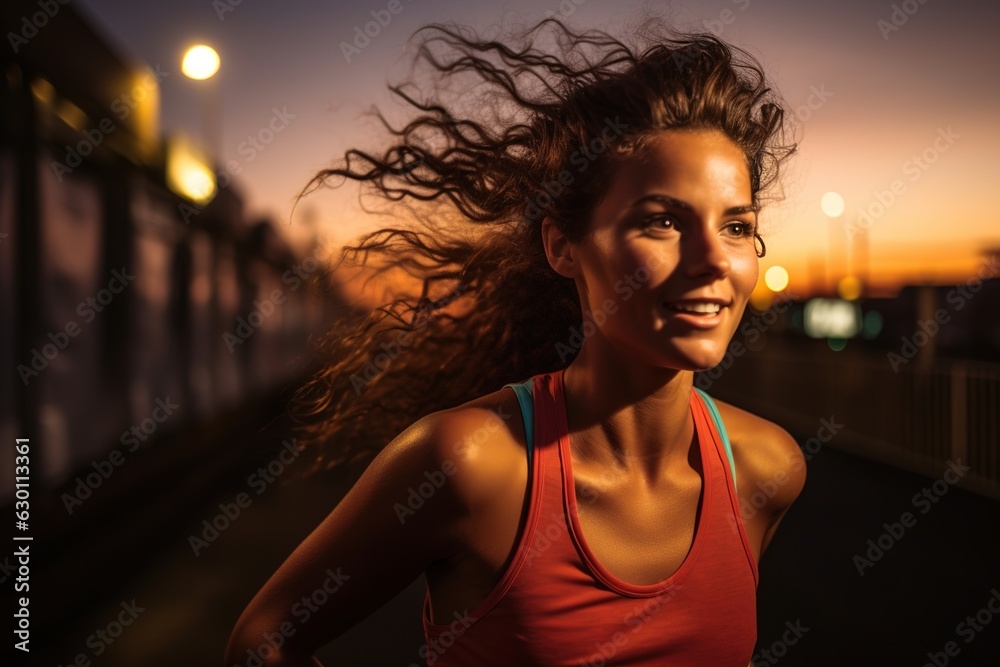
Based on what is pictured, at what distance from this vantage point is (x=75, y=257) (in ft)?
27.4

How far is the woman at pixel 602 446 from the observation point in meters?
1.66

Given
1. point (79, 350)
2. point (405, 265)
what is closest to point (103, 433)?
point (79, 350)

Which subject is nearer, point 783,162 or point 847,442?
point 783,162

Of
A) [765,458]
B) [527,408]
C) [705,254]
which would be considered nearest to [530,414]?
[527,408]

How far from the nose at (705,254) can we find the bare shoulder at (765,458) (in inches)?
18.8

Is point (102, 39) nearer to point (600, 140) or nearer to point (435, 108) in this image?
point (435, 108)

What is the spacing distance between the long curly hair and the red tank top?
47cm

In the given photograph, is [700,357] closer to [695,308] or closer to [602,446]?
[695,308]

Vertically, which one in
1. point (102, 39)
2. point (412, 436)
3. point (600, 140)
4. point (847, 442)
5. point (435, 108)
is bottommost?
point (847, 442)

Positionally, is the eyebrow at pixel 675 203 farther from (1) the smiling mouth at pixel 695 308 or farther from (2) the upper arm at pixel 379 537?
(2) the upper arm at pixel 379 537

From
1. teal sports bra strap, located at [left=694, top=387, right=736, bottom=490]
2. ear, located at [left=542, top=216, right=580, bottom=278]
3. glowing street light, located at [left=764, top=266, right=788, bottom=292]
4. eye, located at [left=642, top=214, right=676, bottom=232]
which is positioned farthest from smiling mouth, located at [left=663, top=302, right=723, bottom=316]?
glowing street light, located at [left=764, top=266, right=788, bottom=292]

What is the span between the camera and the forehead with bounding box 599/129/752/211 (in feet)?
5.60

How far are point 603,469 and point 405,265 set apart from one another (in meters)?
0.91

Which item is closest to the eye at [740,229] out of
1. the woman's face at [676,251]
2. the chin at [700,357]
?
the woman's face at [676,251]
